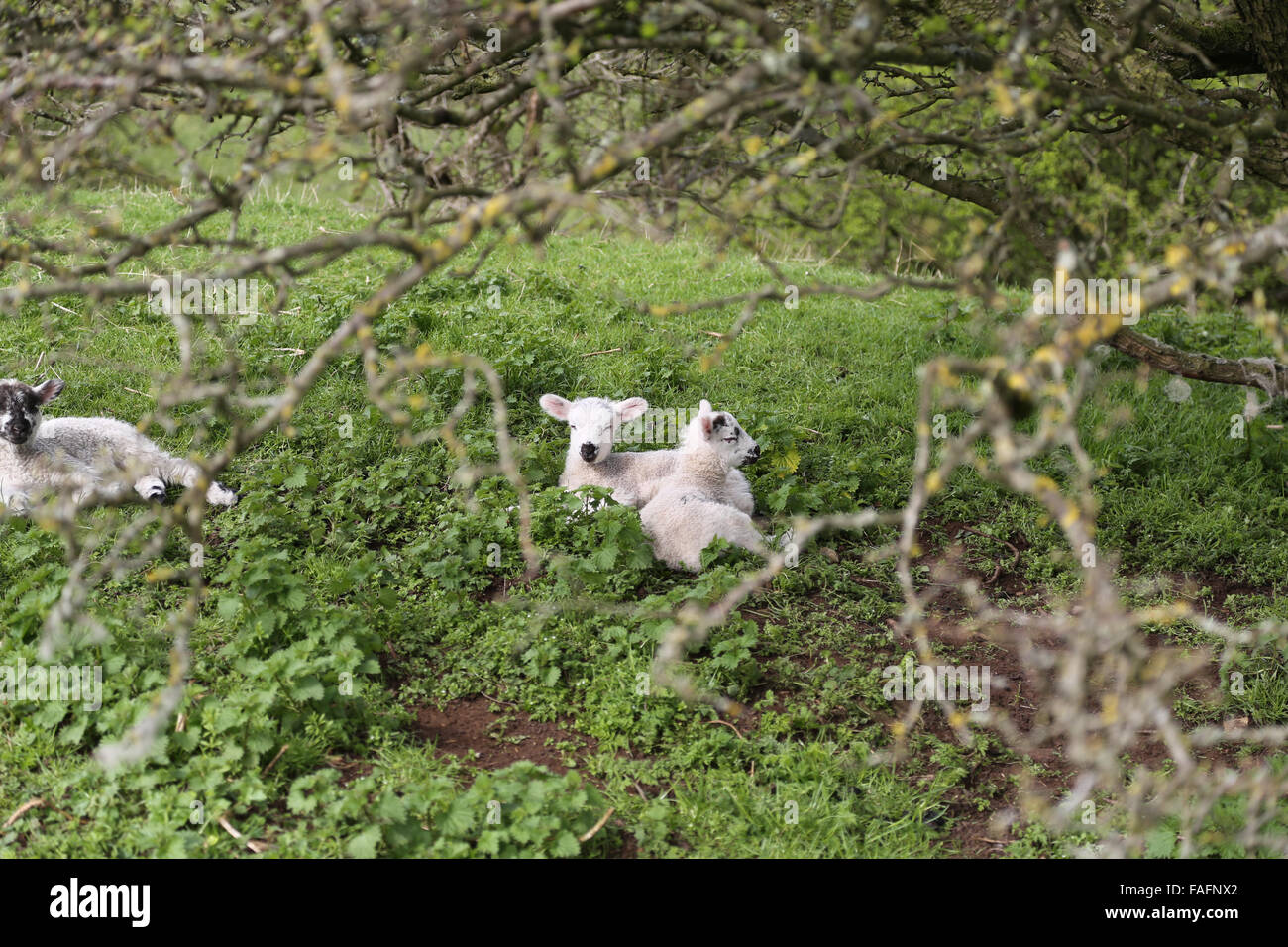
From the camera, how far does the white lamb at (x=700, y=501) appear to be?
22.4 feet

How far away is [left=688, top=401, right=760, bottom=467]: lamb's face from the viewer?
24.3 ft

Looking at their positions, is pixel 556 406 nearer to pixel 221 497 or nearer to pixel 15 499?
pixel 221 497

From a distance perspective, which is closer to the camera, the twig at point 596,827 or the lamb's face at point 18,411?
the twig at point 596,827

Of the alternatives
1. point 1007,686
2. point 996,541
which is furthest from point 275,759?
point 996,541

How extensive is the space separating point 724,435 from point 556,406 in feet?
4.03

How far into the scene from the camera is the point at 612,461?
7680 millimetres

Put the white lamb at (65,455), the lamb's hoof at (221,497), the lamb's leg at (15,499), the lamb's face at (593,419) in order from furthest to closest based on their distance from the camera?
the lamb's face at (593,419) → the lamb's hoof at (221,497) → the white lamb at (65,455) → the lamb's leg at (15,499)

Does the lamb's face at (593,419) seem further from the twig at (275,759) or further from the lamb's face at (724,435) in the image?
the twig at (275,759)

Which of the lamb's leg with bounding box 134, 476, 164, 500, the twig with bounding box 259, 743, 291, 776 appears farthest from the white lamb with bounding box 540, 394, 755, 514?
the twig with bounding box 259, 743, 291, 776

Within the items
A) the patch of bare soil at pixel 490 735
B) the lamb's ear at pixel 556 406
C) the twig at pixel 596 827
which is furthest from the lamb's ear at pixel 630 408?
the twig at pixel 596 827

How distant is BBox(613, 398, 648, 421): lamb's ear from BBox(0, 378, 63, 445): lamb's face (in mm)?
3867

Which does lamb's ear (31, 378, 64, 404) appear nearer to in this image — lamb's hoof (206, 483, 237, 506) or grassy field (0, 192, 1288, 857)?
grassy field (0, 192, 1288, 857)

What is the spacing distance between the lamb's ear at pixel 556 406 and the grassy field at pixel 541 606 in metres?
0.35

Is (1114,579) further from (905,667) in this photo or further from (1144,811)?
(1144,811)
